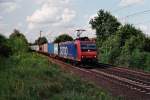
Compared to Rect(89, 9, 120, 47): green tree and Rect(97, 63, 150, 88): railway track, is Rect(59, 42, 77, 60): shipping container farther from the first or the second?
Rect(89, 9, 120, 47): green tree

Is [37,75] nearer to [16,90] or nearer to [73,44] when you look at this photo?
[16,90]

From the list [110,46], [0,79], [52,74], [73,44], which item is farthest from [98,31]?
[0,79]

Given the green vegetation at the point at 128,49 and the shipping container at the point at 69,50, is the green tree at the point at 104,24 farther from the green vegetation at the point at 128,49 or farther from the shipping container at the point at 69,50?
the shipping container at the point at 69,50

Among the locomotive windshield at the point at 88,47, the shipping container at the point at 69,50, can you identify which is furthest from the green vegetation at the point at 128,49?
the shipping container at the point at 69,50

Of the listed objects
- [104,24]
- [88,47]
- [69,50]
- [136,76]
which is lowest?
[136,76]

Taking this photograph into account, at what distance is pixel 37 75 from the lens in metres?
23.3

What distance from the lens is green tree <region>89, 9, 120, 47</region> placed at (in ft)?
241

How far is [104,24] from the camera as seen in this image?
7512 centimetres

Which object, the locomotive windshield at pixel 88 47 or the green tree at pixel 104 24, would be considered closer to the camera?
the locomotive windshield at pixel 88 47

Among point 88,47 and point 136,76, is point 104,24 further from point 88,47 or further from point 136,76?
point 136,76

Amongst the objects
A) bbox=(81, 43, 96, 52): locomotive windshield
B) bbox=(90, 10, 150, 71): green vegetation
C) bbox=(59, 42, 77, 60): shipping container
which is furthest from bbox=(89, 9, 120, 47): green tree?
bbox=(81, 43, 96, 52): locomotive windshield

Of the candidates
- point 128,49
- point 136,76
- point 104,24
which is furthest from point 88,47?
point 104,24

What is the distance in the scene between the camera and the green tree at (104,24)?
73.4m

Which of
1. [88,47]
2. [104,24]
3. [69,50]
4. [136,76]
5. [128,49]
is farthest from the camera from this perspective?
[104,24]
